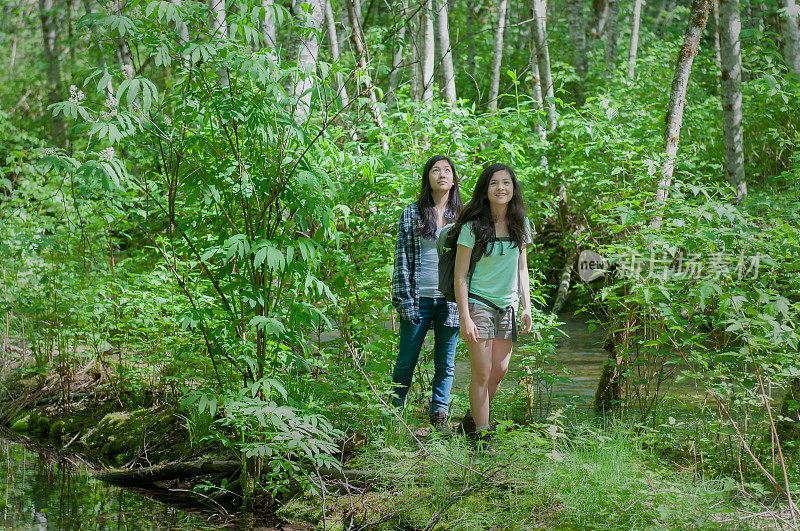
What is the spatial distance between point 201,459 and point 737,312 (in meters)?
3.33

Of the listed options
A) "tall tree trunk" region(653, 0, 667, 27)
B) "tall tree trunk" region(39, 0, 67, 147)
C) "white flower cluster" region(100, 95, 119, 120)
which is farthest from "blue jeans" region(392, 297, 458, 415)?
"tall tree trunk" region(653, 0, 667, 27)

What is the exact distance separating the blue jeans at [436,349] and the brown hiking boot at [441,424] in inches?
1.2

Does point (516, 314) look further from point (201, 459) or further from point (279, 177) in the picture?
point (201, 459)

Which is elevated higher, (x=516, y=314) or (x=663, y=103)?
(x=663, y=103)

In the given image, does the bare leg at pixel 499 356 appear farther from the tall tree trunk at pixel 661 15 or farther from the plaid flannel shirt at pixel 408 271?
the tall tree trunk at pixel 661 15

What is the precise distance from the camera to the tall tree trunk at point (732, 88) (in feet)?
24.5

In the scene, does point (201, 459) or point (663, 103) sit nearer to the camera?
point (201, 459)

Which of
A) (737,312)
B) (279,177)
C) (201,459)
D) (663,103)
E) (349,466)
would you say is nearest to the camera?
(737,312)

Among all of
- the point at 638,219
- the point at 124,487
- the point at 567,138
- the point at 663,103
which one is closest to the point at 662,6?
the point at 663,103

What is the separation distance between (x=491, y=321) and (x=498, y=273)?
0.93 ft

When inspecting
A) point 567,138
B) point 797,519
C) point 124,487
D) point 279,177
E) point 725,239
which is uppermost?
point 567,138

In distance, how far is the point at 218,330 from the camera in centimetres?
416

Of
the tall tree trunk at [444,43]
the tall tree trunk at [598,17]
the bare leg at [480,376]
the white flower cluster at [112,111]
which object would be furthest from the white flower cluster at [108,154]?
the tall tree trunk at [598,17]

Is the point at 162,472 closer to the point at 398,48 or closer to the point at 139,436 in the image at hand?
the point at 139,436
